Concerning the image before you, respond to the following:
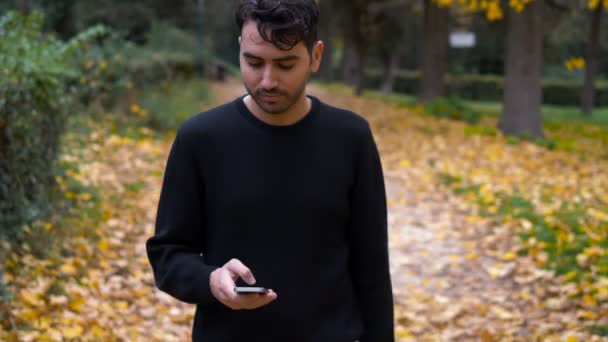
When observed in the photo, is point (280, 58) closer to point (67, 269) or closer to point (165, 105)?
point (67, 269)

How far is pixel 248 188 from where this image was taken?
2057 mm

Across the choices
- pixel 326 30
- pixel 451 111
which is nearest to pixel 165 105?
pixel 451 111

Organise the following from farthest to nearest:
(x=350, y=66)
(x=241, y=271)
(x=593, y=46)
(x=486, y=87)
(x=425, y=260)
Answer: (x=350, y=66), (x=486, y=87), (x=593, y=46), (x=425, y=260), (x=241, y=271)

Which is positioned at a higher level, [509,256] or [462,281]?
[509,256]

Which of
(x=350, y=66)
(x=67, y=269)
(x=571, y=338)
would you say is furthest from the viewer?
(x=350, y=66)

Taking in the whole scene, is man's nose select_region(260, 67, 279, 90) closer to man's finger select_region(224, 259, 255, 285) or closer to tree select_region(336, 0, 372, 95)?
man's finger select_region(224, 259, 255, 285)

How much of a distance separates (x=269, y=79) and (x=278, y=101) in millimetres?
68

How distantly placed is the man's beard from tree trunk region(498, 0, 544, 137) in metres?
12.8

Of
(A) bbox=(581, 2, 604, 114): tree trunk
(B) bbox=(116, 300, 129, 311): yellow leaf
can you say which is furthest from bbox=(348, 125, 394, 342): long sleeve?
(A) bbox=(581, 2, 604, 114): tree trunk

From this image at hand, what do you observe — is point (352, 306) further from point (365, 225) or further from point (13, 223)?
point (13, 223)

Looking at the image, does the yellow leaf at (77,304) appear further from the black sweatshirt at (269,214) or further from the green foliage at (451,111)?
the green foliage at (451,111)

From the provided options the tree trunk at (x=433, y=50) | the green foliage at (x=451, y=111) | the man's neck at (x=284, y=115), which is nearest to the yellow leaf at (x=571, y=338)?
the man's neck at (x=284, y=115)

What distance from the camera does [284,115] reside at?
2.10 m

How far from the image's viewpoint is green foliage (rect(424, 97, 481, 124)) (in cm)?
1848
